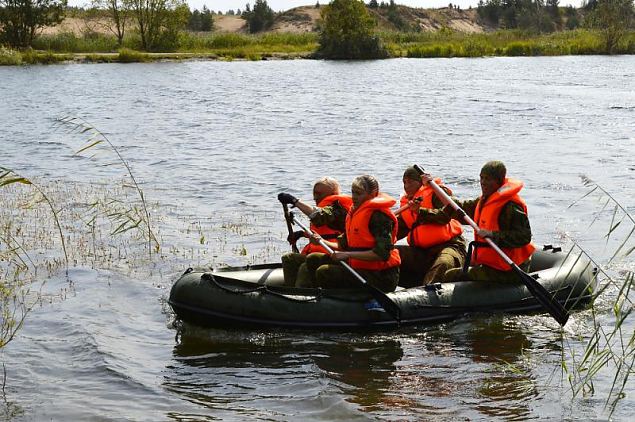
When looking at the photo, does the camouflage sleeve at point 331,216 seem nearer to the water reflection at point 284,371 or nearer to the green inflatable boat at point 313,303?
the green inflatable boat at point 313,303

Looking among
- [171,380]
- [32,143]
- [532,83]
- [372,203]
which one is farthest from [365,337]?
[532,83]

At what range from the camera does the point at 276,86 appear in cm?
3278

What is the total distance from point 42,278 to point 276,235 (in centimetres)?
320

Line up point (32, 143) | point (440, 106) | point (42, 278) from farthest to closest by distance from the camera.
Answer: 1. point (440, 106)
2. point (32, 143)
3. point (42, 278)

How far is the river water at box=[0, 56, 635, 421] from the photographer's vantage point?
661 centimetres

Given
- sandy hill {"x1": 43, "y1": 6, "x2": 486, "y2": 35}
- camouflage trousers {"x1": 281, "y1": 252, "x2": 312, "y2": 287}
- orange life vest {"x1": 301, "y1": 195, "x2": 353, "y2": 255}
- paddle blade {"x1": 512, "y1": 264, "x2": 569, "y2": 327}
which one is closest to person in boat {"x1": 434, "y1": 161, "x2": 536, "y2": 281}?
paddle blade {"x1": 512, "y1": 264, "x2": 569, "y2": 327}

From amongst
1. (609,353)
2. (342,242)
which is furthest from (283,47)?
(609,353)

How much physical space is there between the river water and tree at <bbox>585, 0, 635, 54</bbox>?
44.4ft

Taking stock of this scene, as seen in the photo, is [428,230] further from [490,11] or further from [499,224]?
[490,11]

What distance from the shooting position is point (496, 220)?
25.3 ft

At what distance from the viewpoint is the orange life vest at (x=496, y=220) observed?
764 cm

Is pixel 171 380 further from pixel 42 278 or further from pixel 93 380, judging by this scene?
pixel 42 278

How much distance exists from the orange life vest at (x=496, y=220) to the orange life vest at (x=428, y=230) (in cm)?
47

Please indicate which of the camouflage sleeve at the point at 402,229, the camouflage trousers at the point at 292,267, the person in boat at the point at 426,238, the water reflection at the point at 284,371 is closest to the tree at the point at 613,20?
the camouflage sleeve at the point at 402,229
